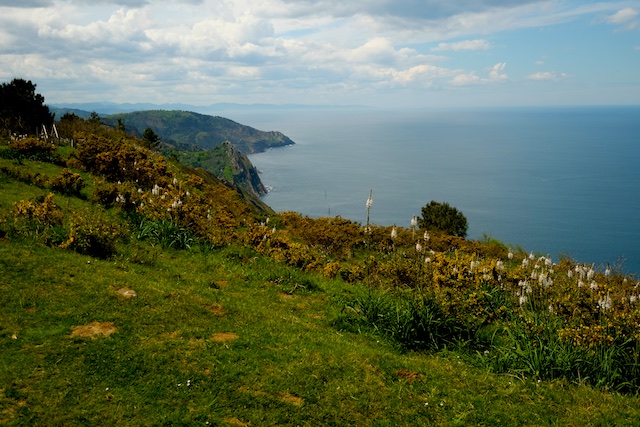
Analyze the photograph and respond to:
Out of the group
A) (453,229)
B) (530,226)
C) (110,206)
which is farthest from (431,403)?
(530,226)

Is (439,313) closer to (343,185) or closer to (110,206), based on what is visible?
(110,206)

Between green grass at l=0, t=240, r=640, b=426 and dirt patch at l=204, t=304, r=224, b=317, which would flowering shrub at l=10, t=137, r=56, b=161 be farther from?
dirt patch at l=204, t=304, r=224, b=317

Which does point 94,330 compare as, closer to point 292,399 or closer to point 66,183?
point 292,399

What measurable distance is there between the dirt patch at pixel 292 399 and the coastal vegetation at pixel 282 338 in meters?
0.03

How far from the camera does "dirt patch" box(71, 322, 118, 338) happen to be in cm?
802

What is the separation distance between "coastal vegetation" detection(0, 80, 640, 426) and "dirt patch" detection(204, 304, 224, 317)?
0.15 ft

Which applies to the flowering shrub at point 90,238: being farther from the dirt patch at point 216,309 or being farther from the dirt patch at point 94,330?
the dirt patch at point 94,330

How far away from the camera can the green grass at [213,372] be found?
643cm

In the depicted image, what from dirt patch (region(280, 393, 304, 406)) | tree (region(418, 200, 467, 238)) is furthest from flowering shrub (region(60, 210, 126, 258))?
tree (region(418, 200, 467, 238))

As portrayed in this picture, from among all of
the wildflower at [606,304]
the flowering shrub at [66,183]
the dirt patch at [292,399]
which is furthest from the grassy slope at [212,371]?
the flowering shrub at [66,183]

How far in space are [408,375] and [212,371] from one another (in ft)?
11.7

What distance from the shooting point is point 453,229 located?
2552 inches

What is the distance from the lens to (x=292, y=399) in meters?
6.93

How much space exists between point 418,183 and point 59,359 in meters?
174
